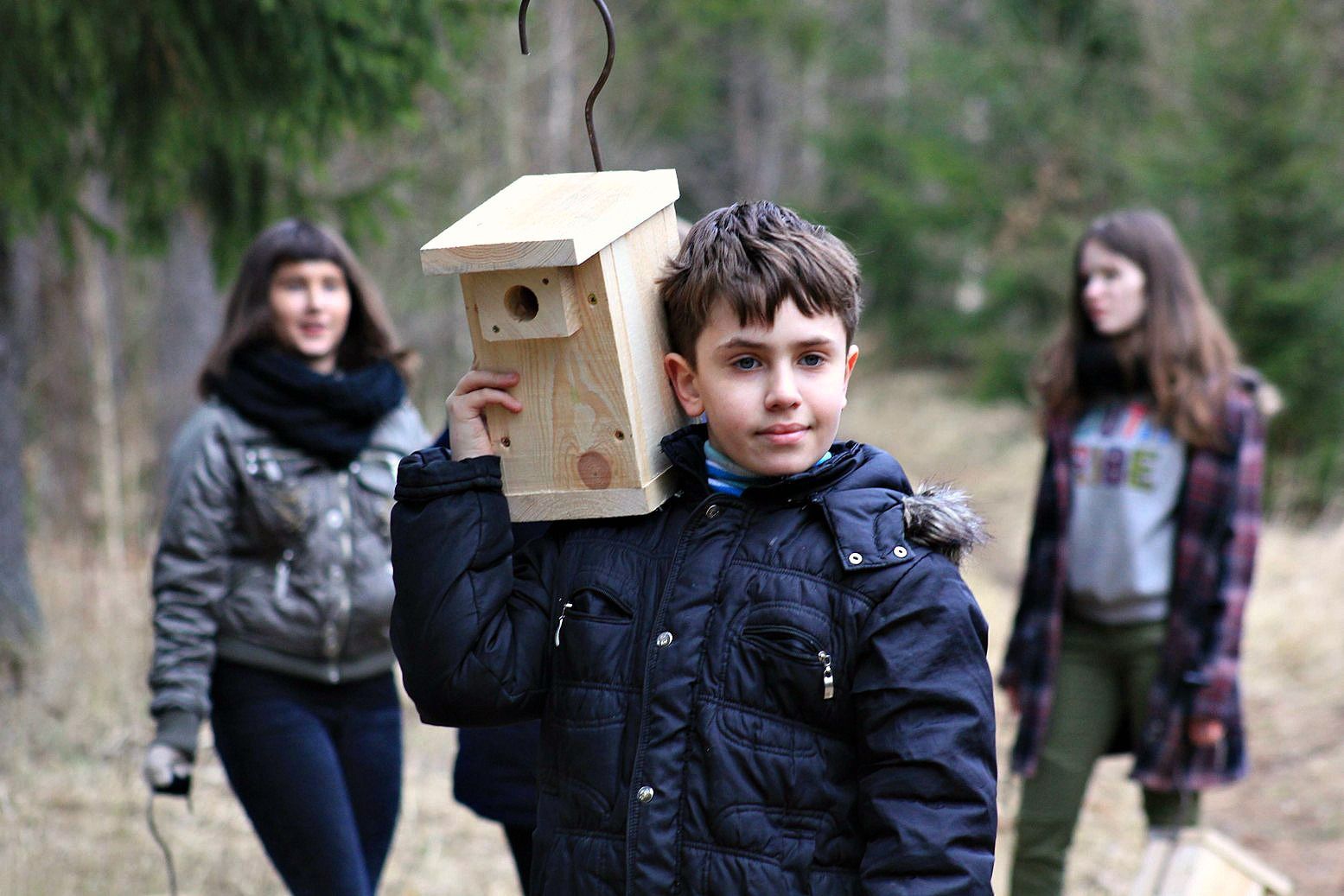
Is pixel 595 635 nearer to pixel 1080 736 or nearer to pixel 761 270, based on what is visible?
pixel 761 270

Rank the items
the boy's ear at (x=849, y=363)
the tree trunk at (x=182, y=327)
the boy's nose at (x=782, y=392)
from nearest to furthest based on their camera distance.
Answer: the boy's nose at (x=782, y=392) → the boy's ear at (x=849, y=363) → the tree trunk at (x=182, y=327)

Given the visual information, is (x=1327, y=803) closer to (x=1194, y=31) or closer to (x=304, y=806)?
(x=304, y=806)

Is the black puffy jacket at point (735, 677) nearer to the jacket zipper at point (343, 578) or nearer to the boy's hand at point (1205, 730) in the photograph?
the jacket zipper at point (343, 578)

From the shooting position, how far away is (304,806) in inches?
137

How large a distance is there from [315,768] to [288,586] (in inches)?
20.5

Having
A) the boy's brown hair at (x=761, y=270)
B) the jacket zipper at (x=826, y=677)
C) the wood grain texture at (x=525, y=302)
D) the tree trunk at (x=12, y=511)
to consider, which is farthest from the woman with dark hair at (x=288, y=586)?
the tree trunk at (x=12, y=511)

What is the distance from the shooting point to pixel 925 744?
2021mm

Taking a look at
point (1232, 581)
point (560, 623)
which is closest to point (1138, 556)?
point (1232, 581)

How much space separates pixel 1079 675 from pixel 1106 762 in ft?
11.4

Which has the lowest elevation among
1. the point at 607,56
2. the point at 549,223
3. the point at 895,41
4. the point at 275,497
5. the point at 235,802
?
the point at 235,802

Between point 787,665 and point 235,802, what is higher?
point 787,665

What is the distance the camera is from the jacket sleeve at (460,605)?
2.18 meters


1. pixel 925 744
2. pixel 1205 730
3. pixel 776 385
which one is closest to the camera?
pixel 925 744

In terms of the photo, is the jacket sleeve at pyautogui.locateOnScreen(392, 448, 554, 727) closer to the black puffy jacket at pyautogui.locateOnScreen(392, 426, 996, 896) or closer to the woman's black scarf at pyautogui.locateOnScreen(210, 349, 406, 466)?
the black puffy jacket at pyautogui.locateOnScreen(392, 426, 996, 896)
